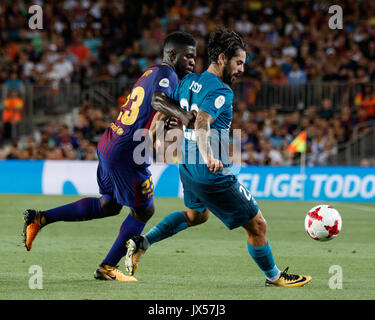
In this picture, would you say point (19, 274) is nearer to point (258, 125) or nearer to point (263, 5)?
point (258, 125)

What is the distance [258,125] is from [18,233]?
9278mm

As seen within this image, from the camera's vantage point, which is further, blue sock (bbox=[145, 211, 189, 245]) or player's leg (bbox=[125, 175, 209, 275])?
blue sock (bbox=[145, 211, 189, 245])

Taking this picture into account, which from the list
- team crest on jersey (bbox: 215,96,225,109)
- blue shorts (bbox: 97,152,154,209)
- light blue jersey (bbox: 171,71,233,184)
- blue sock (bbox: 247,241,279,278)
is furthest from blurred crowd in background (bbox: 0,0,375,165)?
team crest on jersey (bbox: 215,96,225,109)

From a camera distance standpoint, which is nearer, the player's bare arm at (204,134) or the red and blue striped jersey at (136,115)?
the player's bare arm at (204,134)

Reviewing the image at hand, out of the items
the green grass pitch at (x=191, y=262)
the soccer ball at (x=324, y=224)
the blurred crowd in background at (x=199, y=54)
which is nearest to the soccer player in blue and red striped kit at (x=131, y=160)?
the green grass pitch at (x=191, y=262)

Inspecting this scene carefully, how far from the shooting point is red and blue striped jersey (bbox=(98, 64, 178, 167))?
6.32 meters

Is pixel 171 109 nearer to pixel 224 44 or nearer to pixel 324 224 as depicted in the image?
pixel 224 44

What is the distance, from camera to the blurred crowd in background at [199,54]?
57.6 ft

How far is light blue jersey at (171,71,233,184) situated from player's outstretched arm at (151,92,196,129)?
88mm

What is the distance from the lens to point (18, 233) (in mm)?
9742

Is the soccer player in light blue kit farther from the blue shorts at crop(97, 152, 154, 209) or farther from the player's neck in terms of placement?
the blue shorts at crop(97, 152, 154, 209)

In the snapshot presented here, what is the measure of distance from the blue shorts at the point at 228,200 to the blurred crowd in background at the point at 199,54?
35.4 feet

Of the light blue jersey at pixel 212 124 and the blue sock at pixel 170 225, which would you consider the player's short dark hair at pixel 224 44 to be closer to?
the light blue jersey at pixel 212 124
